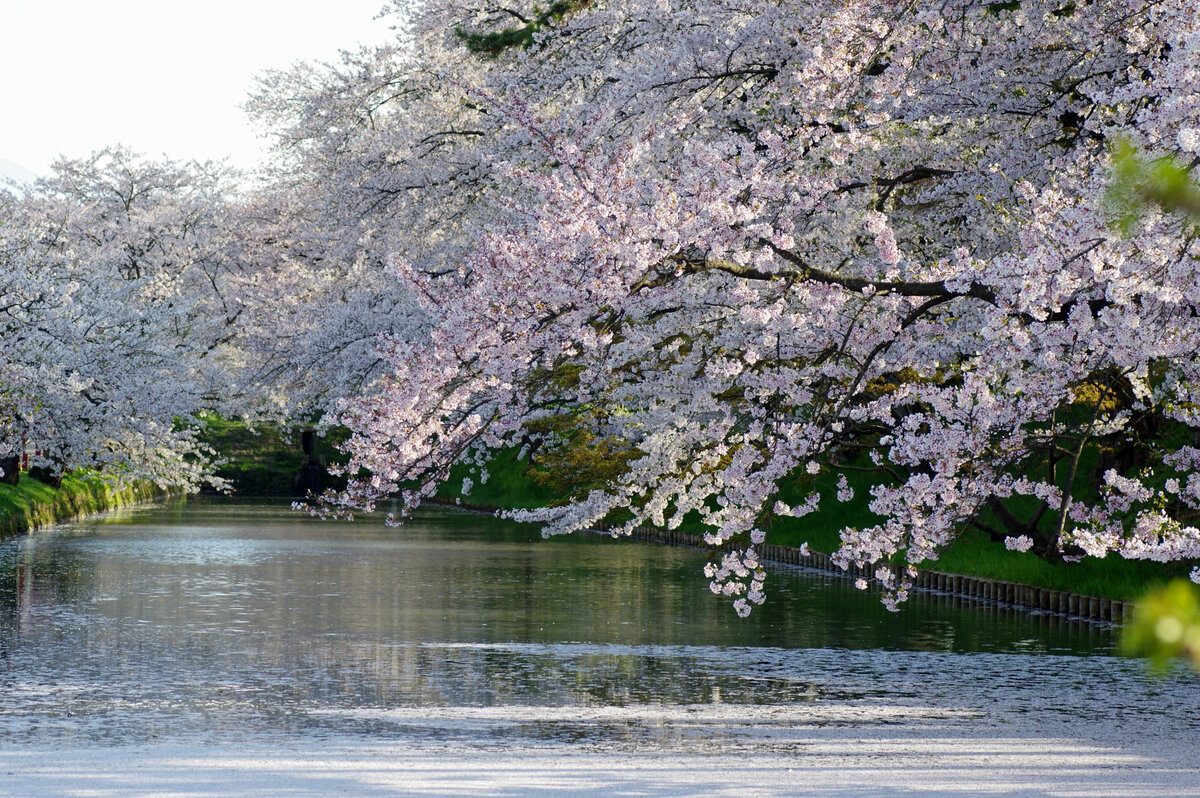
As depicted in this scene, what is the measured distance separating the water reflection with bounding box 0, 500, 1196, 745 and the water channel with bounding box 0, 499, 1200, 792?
Result: 46mm

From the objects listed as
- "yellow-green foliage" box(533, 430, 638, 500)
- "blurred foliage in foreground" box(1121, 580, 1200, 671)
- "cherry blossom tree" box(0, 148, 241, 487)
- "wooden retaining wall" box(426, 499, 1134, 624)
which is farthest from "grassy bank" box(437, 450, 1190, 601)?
"cherry blossom tree" box(0, 148, 241, 487)

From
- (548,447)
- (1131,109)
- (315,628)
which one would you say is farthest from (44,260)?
(1131,109)

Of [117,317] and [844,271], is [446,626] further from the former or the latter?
[117,317]

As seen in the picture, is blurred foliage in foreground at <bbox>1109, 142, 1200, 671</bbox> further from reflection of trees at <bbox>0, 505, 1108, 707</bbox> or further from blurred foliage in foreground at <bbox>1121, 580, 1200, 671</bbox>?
reflection of trees at <bbox>0, 505, 1108, 707</bbox>

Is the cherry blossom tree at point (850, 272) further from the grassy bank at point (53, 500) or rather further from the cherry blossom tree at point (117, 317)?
the grassy bank at point (53, 500)

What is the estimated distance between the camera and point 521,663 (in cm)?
1401

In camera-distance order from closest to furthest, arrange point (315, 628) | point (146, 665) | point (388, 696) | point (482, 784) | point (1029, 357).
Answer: point (482, 784) < point (1029, 357) < point (388, 696) < point (146, 665) < point (315, 628)

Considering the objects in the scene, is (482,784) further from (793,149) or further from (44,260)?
(44,260)

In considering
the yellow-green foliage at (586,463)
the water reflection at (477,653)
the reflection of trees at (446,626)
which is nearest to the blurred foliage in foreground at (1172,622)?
the water reflection at (477,653)

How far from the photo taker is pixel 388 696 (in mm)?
12094

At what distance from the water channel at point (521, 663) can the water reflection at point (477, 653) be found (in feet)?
0.15

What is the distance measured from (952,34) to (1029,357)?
18.4 ft

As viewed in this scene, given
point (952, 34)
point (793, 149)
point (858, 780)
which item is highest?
point (952, 34)

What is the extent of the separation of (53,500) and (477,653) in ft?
88.4
